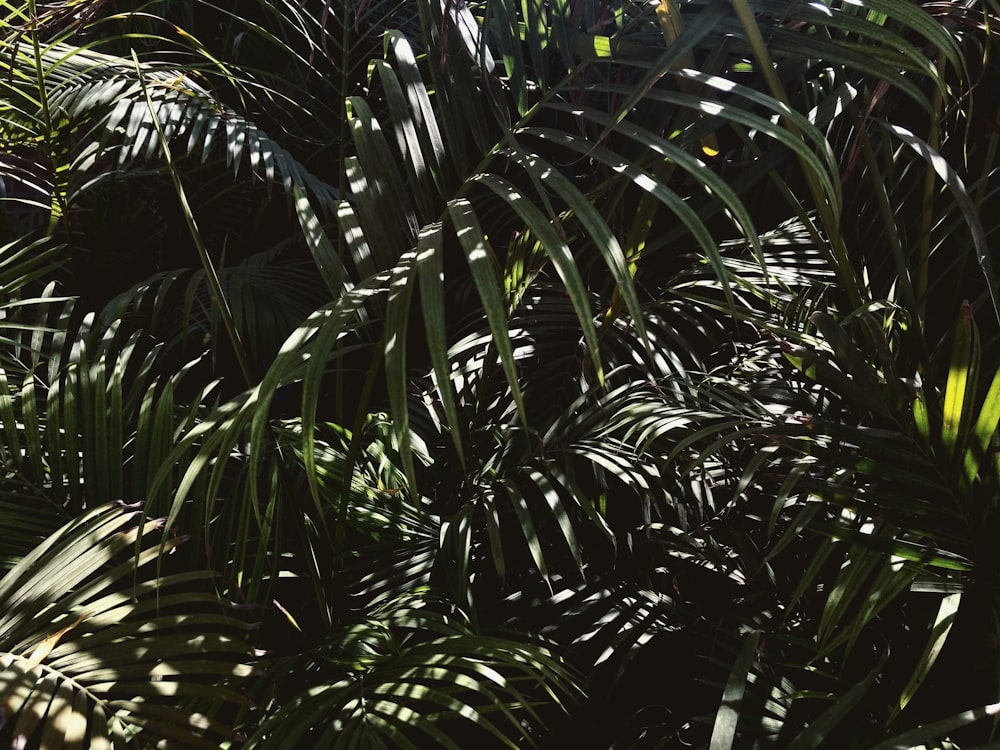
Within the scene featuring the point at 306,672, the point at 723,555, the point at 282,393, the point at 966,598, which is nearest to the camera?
the point at 966,598

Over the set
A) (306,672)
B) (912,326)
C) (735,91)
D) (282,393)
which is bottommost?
(306,672)

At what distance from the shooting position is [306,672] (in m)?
0.81

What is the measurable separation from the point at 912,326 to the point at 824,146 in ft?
1.06

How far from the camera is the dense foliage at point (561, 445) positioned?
60 cm

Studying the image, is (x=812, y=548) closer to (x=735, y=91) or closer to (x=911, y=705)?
(x=911, y=705)

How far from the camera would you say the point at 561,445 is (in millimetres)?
963

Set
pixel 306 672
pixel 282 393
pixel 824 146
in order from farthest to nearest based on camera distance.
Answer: pixel 282 393, pixel 306 672, pixel 824 146

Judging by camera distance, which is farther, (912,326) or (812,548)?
(812,548)

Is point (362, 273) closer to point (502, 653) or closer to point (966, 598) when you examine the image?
point (502, 653)

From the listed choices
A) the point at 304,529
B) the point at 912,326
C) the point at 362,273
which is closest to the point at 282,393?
the point at 304,529

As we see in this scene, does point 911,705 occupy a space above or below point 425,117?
below

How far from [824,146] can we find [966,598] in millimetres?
441

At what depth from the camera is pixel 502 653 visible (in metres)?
0.72

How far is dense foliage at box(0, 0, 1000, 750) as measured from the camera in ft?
1.97
